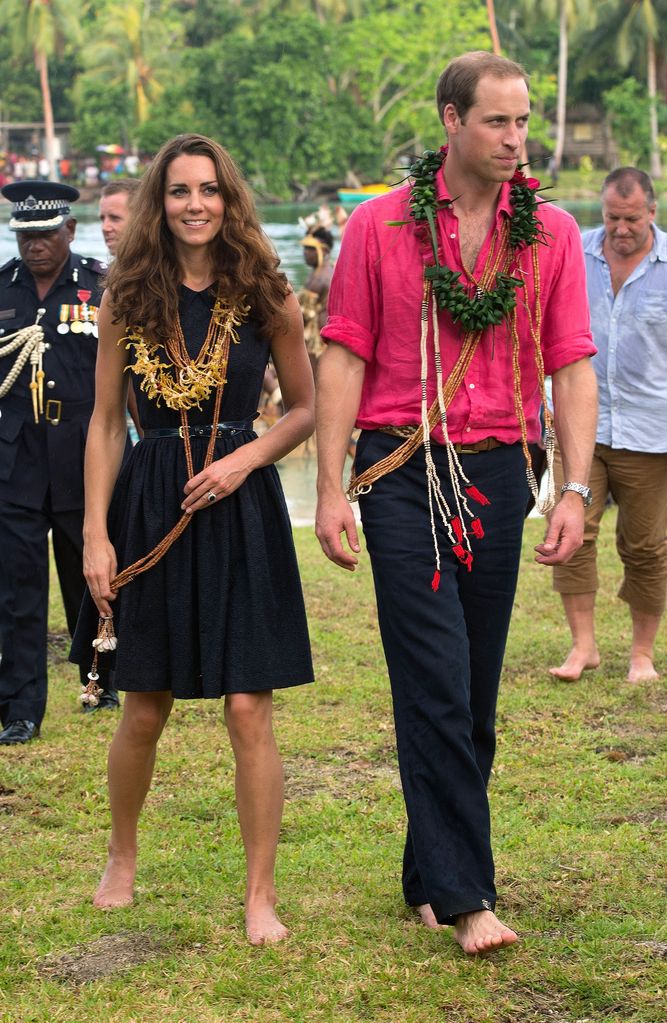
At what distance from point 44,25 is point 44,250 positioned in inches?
3573

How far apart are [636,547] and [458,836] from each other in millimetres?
3243

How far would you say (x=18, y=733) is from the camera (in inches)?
248

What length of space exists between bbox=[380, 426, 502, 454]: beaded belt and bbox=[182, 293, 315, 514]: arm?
327 millimetres

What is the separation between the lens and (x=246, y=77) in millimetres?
77750

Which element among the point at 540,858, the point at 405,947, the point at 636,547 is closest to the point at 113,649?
the point at 405,947

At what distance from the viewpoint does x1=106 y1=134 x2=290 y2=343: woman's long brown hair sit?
4.20 metres

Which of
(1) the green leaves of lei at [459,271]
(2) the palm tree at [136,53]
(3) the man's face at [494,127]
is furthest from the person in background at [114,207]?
(2) the palm tree at [136,53]

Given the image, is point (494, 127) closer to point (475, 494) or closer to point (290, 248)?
point (475, 494)

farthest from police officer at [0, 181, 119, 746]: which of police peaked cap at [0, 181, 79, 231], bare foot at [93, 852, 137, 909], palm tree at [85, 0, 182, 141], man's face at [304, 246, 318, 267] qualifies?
palm tree at [85, 0, 182, 141]

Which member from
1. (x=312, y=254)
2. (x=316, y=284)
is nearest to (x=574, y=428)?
(x=316, y=284)

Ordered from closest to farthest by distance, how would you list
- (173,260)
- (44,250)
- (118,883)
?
(173,260)
(118,883)
(44,250)


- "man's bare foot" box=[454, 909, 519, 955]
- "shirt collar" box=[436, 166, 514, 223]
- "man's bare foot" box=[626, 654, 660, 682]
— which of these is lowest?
"man's bare foot" box=[626, 654, 660, 682]

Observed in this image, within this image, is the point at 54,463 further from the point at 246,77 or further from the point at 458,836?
the point at 246,77

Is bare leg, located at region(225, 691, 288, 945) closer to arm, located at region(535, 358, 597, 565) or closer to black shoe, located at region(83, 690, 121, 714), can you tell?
arm, located at region(535, 358, 597, 565)
